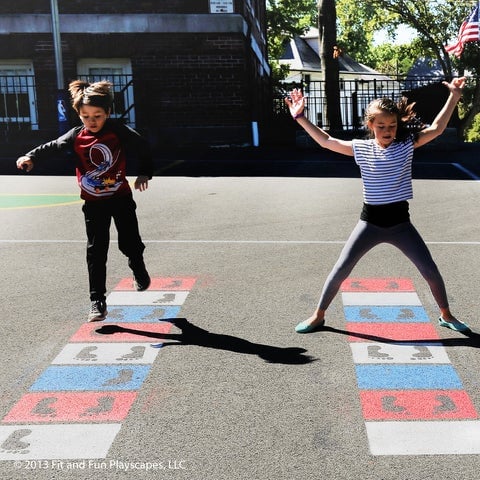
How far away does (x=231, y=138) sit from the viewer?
22125 mm

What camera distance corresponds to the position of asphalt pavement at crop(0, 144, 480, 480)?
3369 millimetres

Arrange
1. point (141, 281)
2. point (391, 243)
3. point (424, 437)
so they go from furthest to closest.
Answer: point (141, 281) → point (391, 243) → point (424, 437)

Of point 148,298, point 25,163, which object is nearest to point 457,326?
point 148,298

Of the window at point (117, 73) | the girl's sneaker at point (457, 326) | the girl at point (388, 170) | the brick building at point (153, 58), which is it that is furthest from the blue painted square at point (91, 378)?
the window at point (117, 73)

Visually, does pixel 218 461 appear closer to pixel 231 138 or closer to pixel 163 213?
pixel 163 213

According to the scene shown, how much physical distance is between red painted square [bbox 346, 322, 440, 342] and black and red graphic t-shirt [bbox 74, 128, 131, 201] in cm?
198

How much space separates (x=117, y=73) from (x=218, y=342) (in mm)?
18724

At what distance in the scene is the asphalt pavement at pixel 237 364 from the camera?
3.37 meters

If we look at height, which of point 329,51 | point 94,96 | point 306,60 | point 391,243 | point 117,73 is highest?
point 306,60

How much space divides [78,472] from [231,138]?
19302 mm

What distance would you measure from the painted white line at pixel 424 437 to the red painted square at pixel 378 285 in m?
2.70

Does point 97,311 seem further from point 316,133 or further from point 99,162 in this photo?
point 316,133

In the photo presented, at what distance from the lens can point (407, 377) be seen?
4.31 metres

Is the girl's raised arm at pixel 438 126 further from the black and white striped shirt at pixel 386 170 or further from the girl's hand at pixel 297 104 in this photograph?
the girl's hand at pixel 297 104
